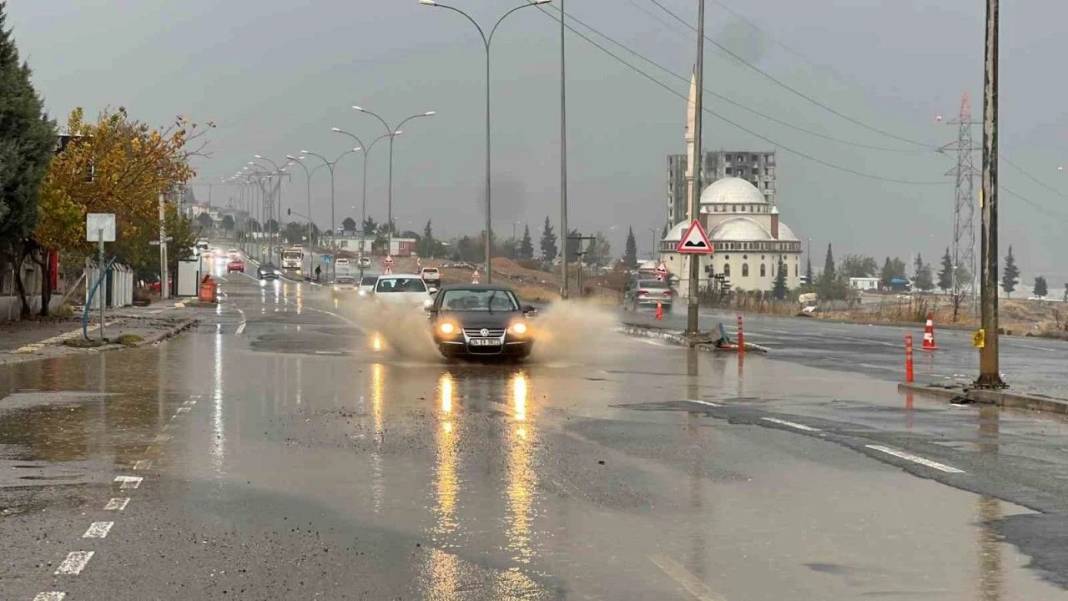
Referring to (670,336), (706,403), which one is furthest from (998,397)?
(670,336)

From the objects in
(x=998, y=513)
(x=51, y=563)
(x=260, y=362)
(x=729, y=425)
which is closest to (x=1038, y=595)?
(x=998, y=513)

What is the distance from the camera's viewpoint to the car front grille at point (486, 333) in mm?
25516

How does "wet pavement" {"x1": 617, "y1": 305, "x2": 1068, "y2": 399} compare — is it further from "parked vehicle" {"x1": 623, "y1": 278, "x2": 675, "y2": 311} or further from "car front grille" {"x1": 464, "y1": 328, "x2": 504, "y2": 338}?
"parked vehicle" {"x1": 623, "y1": 278, "x2": 675, "y2": 311}

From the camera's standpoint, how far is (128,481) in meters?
10.8

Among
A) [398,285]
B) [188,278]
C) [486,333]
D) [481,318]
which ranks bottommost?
[486,333]

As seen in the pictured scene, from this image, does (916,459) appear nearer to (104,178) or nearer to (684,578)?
(684,578)

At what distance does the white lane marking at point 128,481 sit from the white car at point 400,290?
3066 cm

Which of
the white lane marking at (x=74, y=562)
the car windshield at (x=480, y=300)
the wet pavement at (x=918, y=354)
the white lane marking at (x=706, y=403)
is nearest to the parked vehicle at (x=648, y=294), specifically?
the wet pavement at (x=918, y=354)

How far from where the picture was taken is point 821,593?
23.3ft

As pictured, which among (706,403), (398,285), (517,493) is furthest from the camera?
(398,285)

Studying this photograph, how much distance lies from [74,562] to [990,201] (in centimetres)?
1570

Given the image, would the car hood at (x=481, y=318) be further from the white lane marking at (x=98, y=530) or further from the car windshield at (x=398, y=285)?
the car windshield at (x=398, y=285)

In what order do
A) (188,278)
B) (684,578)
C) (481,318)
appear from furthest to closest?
(188,278) → (481,318) → (684,578)

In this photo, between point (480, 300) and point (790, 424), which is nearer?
point (790, 424)
